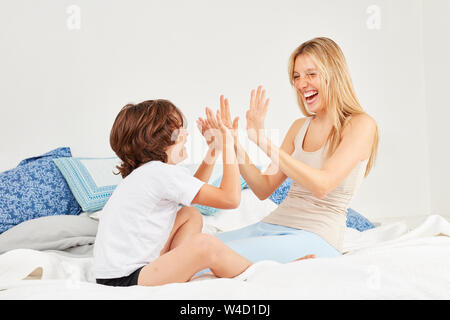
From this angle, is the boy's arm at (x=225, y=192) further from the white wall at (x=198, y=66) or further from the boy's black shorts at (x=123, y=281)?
the white wall at (x=198, y=66)

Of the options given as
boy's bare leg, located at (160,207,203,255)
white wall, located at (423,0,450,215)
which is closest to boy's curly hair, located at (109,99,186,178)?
boy's bare leg, located at (160,207,203,255)

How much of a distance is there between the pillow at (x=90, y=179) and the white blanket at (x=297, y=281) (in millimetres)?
765

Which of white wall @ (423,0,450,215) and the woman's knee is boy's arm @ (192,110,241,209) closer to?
the woman's knee

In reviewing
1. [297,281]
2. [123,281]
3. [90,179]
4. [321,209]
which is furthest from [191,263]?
[90,179]

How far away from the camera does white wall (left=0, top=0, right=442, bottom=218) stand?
2.63 meters

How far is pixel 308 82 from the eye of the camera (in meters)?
1.67

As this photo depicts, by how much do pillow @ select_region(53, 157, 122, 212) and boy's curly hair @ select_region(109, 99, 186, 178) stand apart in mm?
746

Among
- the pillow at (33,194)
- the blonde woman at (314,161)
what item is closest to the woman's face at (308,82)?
the blonde woman at (314,161)

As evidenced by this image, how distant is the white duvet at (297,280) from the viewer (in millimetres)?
996

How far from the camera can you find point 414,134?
3.42 meters

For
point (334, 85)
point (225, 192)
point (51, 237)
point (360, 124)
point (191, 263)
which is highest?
point (334, 85)

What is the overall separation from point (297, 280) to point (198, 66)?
206cm

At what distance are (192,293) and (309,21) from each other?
8.32 ft

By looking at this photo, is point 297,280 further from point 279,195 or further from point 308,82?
point 279,195
